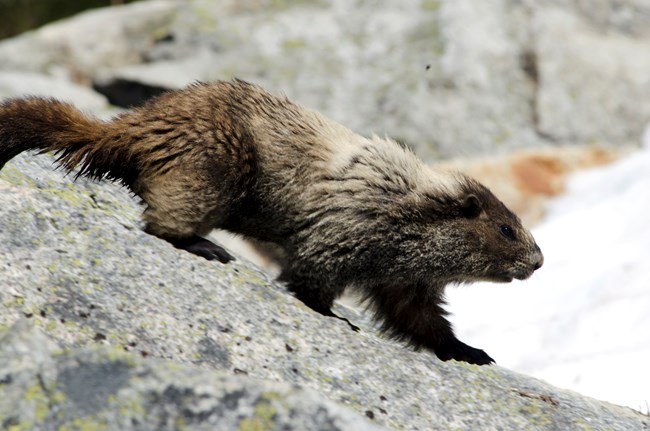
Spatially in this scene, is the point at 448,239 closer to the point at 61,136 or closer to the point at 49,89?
the point at 61,136

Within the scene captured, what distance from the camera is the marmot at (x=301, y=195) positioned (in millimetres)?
8148

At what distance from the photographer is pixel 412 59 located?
1984 cm

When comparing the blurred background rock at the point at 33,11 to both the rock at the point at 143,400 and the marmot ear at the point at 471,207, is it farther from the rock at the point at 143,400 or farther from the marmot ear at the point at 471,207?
the rock at the point at 143,400

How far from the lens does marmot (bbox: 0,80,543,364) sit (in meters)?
8.15

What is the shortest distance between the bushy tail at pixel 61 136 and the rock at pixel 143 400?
A: 3.26 meters

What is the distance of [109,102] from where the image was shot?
64.3 ft

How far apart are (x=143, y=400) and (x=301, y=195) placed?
12.6 ft

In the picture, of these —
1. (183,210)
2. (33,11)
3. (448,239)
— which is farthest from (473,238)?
(33,11)

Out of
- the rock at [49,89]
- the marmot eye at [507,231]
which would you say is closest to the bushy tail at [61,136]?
the marmot eye at [507,231]

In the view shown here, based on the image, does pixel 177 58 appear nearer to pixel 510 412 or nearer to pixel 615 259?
pixel 615 259

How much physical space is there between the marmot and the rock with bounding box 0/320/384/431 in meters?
3.14

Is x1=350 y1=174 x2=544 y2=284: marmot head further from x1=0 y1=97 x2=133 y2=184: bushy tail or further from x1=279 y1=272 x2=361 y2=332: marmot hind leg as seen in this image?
x1=0 y1=97 x2=133 y2=184: bushy tail

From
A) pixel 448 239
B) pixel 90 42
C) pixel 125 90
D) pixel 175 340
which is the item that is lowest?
pixel 175 340

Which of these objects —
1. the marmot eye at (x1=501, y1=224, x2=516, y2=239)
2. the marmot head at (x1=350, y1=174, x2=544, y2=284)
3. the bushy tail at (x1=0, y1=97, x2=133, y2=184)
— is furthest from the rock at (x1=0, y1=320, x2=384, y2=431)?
the marmot eye at (x1=501, y1=224, x2=516, y2=239)
